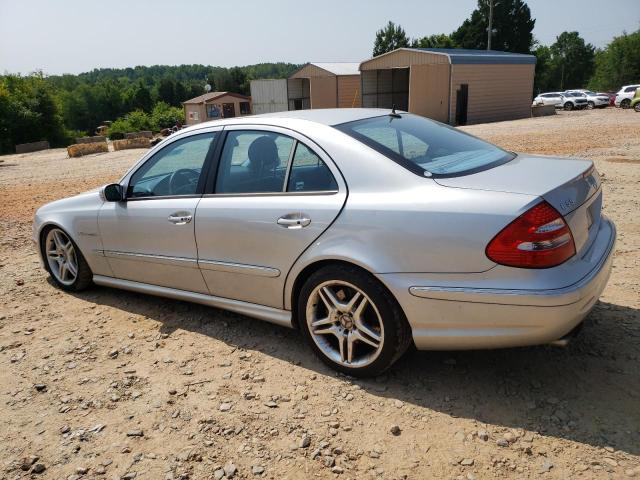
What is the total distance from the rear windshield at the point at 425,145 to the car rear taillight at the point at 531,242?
1.84 ft

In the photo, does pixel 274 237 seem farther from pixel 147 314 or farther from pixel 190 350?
pixel 147 314

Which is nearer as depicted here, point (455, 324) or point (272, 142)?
point (455, 324)

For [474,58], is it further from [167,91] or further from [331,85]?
[167,91]

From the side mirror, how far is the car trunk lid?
8.60 feet

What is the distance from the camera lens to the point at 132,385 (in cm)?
329

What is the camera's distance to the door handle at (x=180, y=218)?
3.68 metres

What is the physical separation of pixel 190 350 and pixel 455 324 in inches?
76.2

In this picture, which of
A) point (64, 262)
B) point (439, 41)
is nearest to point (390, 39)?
point (439, 41)

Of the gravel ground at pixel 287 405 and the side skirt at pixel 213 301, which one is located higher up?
the side skirt at pixel 213 301

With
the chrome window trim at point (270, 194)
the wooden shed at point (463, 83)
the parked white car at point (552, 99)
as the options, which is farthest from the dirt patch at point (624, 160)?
the parked white car at point (552, 99)

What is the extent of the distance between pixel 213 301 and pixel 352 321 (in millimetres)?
1211

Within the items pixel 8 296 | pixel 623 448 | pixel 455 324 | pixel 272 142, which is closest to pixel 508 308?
pixel 455 324

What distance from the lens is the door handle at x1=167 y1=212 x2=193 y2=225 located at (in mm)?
3678

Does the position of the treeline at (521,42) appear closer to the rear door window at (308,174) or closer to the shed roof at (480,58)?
the shed roof at (480,58)
